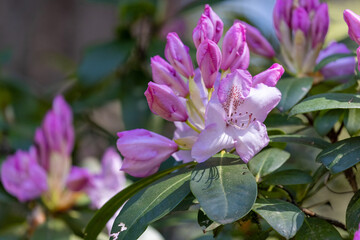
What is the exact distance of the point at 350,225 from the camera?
0.64m

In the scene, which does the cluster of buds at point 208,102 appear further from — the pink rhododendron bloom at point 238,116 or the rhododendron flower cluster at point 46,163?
the rhododendron flower cluster at point 46,163

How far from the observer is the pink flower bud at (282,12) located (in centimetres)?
95

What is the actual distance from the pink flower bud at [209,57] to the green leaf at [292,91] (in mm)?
159

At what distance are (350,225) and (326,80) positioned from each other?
1.25ft

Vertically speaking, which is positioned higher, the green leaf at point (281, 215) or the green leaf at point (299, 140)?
the green leaf at point (299, 140)

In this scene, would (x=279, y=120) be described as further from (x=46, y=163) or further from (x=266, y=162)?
(x=46, y=163)

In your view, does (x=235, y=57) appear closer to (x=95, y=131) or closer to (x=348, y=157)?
(x=348, y=157)

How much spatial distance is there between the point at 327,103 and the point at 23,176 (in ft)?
2.87

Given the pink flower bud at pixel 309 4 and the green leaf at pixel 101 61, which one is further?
the green leaf at pixel 101 61

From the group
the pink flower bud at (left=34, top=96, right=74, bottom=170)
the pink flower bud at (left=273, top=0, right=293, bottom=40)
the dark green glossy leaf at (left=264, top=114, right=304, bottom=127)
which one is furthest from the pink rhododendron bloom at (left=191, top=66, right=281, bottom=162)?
the pink flower bud at (left=34, top=96, right=74, bottom=170)

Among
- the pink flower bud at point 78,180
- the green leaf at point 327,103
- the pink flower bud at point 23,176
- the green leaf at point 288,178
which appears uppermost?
the green leaf at point 327,103

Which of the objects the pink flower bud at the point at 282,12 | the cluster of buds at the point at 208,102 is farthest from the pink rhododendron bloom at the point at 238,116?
the pink flower bud at the point at 282,12

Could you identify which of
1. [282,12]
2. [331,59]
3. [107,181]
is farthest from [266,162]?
[107,181]

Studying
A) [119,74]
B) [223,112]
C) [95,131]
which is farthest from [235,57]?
[95,131]
